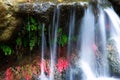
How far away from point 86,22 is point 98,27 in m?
0.81

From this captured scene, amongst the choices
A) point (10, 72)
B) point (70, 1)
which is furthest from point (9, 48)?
point (70, 1)

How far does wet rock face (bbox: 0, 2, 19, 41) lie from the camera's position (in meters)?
6.95

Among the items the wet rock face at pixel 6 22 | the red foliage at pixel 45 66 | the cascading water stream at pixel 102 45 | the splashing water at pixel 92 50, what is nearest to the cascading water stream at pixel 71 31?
the splashing water at pixel 92 50

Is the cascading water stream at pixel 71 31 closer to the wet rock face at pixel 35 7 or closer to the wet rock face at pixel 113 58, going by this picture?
the wet rock face at pixel 35 7

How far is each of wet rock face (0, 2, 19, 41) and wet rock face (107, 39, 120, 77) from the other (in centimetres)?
322

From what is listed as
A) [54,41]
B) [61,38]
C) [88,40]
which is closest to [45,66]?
[54,41]

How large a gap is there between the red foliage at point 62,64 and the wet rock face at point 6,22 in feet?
5.44

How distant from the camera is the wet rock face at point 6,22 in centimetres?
695

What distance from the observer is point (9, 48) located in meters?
7.59

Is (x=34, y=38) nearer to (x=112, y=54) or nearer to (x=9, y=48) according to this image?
(x=9, y=48)

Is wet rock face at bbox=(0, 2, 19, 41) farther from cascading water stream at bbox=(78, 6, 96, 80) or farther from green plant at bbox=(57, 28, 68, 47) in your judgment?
cascading water stream at bbox=(78, 6, 96, 80)

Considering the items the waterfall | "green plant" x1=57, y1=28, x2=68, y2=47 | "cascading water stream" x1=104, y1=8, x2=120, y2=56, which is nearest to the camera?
the waterfall

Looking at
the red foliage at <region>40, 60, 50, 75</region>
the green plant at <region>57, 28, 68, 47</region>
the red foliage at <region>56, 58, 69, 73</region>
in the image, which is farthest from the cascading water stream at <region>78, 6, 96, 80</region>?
the red foliage at <region>40, 60, 50, 75</region>

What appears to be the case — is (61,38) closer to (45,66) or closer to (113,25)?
(45,66)
